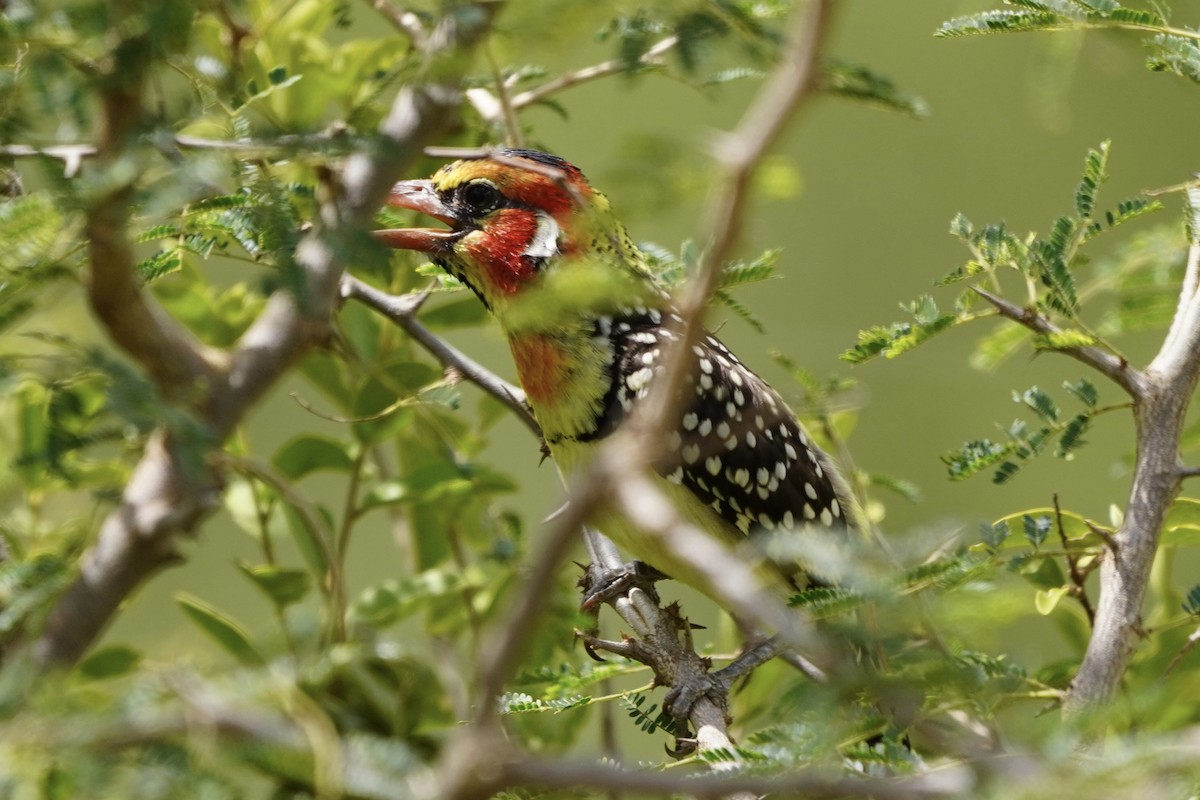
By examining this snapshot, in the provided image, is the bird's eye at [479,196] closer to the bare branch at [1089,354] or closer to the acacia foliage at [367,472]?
the acacia foliage at [367,472]

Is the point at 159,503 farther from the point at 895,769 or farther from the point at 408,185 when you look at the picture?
the point at 408,185

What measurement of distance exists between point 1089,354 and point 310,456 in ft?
4.16

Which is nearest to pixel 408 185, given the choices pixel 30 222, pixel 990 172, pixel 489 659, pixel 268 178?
pixel 268 178

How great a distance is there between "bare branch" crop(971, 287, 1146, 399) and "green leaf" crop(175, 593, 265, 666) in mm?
1242

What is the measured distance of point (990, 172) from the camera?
4.56m

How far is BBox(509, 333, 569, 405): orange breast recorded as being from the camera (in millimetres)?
2109

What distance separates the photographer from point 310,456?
7.08 feet

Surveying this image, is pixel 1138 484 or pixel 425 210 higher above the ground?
pixel 1138 484

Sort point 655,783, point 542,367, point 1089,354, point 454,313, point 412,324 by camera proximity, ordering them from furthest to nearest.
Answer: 1. point 454,313
2. point 542,367
3. point 412,324
4. point 1089,354
5. point 655,783

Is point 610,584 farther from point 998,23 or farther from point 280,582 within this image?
point 998,23

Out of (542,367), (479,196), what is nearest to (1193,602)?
(542,367)

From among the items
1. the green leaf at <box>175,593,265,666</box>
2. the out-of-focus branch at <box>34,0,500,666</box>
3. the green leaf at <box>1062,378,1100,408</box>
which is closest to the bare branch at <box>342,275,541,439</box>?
the green leaf at <box>175,593,265,666</box>

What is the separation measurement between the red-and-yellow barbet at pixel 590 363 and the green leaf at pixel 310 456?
1.13ft

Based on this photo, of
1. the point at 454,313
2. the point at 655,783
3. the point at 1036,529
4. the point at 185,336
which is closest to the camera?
the point at 655,783
